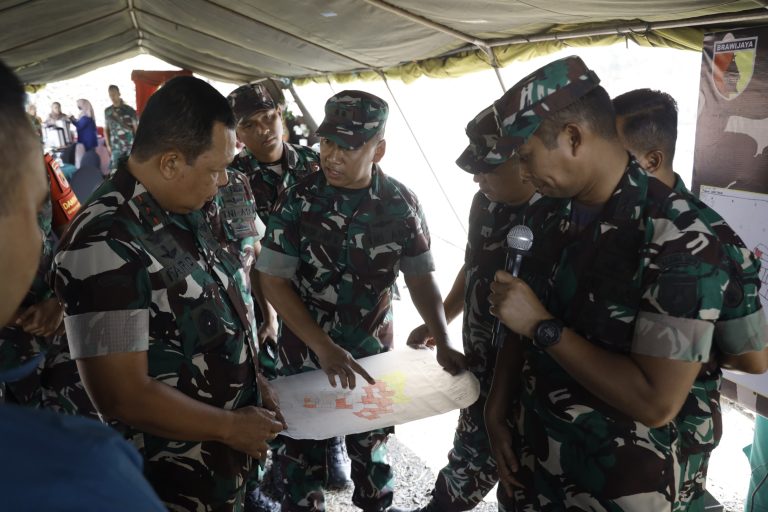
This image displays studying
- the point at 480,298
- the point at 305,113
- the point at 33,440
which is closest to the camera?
the point at 33,440

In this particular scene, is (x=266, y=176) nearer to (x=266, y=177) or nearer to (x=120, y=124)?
(x=266, y=177)

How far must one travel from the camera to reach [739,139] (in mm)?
2488

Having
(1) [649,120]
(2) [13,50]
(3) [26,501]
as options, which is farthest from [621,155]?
(2) [13,50]

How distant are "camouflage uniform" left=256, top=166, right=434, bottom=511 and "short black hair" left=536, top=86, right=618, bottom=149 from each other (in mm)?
1121

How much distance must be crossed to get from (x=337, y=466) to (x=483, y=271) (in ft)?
5.06

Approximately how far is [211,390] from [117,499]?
1.10 metres

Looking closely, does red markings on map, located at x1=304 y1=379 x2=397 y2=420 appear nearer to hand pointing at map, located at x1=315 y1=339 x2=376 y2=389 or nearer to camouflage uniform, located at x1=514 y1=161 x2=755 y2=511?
hand pointing at map, located at x1=315 y1=339 x2=376 y2=389

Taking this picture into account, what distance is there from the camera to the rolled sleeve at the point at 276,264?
236cm

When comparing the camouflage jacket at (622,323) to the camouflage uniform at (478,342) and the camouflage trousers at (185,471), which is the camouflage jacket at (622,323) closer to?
the camouflage uniform at (478,342)

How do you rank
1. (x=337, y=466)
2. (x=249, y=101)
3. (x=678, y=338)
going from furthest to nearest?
(x=249, y=101) → (x=337, y=466) → (x=678, y=338)

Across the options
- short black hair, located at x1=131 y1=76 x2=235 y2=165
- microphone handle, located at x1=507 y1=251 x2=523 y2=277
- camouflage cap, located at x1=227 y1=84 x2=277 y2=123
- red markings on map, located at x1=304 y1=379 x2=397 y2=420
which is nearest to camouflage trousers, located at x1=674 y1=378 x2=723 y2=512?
microphone handle, located at x1=507 y1=251 x2=523 y2=277

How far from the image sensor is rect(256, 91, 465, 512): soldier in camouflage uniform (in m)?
2.37

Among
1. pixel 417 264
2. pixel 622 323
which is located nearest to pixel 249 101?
pixel 417 264

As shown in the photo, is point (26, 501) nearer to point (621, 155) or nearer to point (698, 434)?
point (621, 155)
